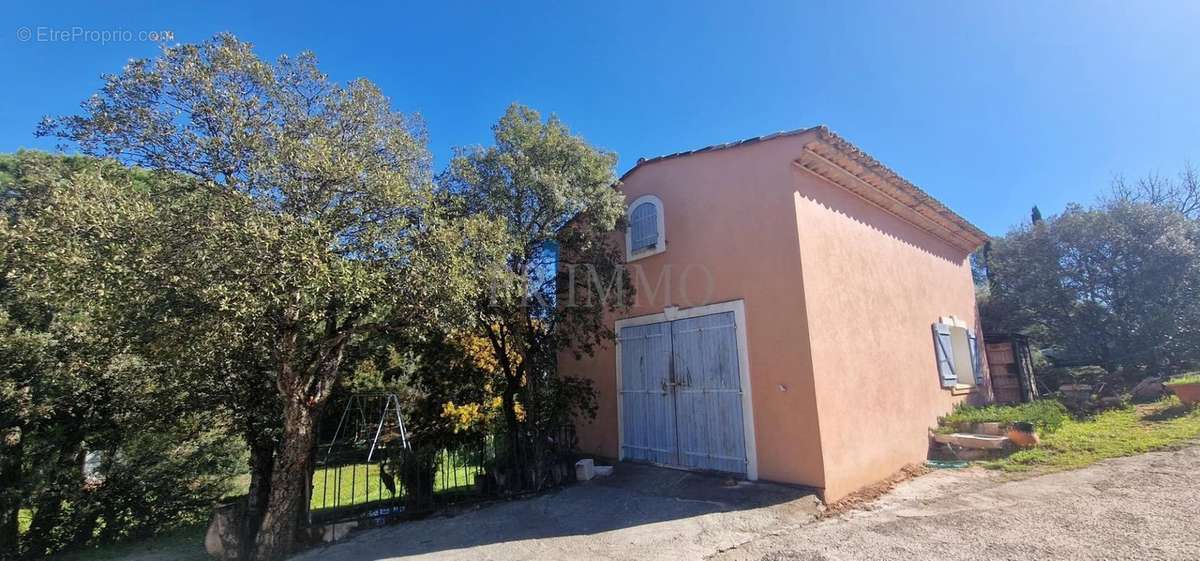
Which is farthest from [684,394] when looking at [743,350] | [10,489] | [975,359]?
[10,489]

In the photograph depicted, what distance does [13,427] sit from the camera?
7.88 metres

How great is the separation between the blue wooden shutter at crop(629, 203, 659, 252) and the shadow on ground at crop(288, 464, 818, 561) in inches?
150

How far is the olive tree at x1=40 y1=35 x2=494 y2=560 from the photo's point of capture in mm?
4398

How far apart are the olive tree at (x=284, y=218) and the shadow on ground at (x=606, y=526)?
1423 millimetres

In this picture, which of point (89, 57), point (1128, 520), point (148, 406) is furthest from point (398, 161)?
point (1128, 520)

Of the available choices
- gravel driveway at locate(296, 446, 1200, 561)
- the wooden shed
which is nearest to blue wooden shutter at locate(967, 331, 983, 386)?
the wooden shed

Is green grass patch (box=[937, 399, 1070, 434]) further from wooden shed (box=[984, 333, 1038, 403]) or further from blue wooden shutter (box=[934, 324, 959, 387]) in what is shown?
wooden shed (box=[984, 333, 1038, 403])

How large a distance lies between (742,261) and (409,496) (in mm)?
5503

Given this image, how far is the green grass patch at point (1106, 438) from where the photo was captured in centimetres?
745

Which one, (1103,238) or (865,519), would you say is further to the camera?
(1103,238)

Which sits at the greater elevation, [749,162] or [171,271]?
[749,162]

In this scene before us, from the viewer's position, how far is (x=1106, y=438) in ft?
27.4

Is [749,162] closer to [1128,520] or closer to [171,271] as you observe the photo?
[1128,520]

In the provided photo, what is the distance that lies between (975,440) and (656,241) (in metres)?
6.05
